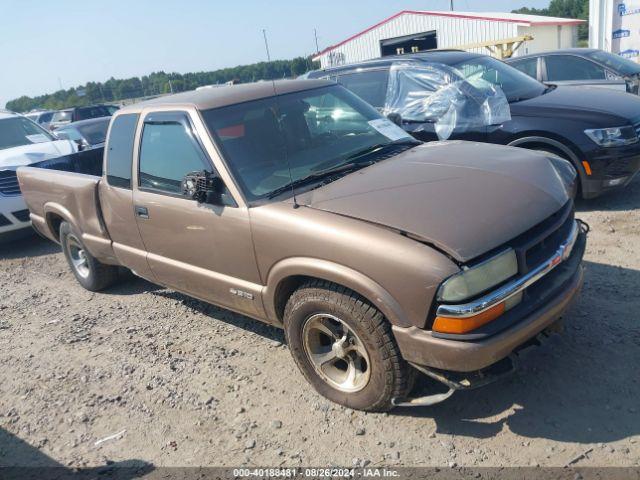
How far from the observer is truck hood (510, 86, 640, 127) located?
5.72 meters

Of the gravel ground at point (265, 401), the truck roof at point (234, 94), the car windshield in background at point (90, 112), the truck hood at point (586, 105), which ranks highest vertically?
the truck roof at point (234, 94)

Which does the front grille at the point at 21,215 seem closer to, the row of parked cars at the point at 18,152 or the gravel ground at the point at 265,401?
the row of parked cars at the point at 18,152

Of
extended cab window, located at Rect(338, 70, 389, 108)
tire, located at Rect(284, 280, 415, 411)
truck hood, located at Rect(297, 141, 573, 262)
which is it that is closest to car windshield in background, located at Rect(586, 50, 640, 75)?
extended cab window, located at Rect(338, 70, 389, 108)

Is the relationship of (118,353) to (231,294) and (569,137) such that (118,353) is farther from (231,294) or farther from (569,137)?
(569,137)

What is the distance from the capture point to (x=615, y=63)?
9266 mm

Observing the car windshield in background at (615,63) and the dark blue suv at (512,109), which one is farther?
the car windshield in background at (615,63)

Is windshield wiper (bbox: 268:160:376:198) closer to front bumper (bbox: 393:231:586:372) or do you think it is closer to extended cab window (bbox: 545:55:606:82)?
front bumper (bbox: 393:231:586:372)

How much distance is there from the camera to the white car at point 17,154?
7703mm

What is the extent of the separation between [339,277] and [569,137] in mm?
4057

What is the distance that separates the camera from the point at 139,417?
355 centimetres

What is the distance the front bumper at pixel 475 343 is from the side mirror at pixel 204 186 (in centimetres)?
151

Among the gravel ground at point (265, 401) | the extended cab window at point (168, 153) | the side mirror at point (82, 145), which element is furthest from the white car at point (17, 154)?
the extended cab window at point (168, 153)

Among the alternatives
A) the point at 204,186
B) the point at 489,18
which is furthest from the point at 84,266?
the point at 489,18

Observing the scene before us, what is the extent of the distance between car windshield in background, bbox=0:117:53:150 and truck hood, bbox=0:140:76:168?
0.25 meters
